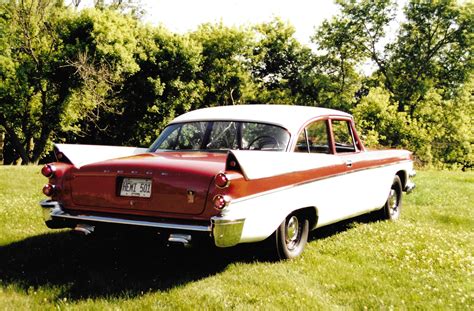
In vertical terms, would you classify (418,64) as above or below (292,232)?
above

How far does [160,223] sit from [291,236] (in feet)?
5.40

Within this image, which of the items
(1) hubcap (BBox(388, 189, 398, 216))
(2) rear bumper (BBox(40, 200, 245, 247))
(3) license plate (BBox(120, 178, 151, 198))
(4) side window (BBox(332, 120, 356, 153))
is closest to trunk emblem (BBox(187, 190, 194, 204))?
(2) rear bumper (BBox(40, 200, 245, 247))

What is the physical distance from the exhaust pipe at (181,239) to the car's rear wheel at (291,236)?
3.70ft

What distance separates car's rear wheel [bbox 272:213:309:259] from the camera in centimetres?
509

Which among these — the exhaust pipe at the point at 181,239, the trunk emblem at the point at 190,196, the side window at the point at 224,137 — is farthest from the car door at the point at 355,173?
the exhaust pipe at the point at 181,239

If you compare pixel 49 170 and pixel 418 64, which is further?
pixel 418 64

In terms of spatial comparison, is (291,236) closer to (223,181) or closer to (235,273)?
(235,273)

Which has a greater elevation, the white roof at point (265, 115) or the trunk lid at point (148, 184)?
the white roof at point (265, 115)

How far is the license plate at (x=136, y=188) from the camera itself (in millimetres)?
4531

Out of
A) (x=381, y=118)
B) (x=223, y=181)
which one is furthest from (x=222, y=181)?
(x=381, y=118)

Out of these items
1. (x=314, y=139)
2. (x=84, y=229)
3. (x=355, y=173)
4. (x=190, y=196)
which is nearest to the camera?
(x=190, y=196)

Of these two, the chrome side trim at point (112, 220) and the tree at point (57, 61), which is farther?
the tree at point (57, 61)

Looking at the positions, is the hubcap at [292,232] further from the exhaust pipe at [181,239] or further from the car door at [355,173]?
the exhaust pipe at [181,239]

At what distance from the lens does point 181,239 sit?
13.9 feet
